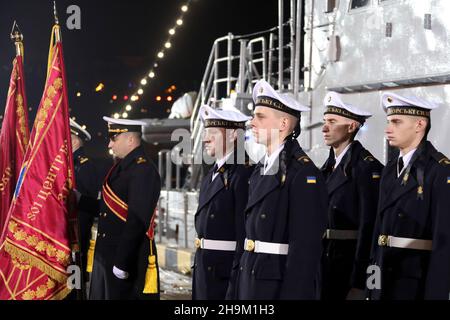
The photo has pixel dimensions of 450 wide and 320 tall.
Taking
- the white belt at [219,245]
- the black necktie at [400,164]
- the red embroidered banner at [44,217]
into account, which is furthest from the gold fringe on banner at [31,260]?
the black necktie at [400,164]

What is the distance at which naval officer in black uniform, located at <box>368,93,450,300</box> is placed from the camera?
16.8 feet

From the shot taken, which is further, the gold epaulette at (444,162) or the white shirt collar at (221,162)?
the white shirt collar at (221,162)

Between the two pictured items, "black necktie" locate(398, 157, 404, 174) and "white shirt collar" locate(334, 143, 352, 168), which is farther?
"white shirt collar" locate(334, 143, 352, 168)

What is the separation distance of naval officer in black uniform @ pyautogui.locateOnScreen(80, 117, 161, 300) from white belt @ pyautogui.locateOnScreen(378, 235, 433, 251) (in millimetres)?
2018

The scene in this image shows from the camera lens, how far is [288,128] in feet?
17.7

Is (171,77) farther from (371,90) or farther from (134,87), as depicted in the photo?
(371,90)

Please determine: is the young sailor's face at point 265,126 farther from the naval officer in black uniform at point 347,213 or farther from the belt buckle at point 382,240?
the naval officer in black uniform at point 347,213

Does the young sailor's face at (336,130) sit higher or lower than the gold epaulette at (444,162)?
higher

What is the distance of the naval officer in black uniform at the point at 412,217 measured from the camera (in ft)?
16.8

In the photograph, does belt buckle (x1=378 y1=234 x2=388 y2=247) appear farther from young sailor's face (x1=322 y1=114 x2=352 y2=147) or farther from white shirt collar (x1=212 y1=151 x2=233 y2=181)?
white shirt collar (x1=212 y1=151 x2=233 y2=181)

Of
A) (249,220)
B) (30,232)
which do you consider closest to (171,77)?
(30,232)

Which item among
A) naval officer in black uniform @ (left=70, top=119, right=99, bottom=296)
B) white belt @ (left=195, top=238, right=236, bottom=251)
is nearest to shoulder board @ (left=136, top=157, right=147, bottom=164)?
white belt @ (left=195, top=238, right=236, bottom=251)

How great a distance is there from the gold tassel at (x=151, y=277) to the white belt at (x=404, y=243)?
2015mm
